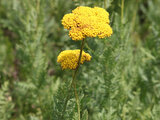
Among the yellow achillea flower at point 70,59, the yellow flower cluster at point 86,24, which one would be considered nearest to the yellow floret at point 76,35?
the yellow flower cluster at point 86,24

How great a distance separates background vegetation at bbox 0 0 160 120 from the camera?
2.34 metres

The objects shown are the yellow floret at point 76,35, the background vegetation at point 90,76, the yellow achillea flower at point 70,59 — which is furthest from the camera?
the background vegetation at point 90,76

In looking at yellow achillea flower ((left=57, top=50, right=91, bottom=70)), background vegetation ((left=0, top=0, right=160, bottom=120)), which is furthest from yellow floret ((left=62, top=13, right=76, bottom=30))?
background vegetation ((left=0, top=0, right=160, bottom=120))

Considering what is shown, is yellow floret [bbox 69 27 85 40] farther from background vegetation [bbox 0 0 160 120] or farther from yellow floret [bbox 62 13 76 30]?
background vegetation [bbox 0 0 160 120]

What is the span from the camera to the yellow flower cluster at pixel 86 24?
4.93ft

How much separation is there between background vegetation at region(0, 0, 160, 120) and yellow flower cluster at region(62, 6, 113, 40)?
1.64 feet

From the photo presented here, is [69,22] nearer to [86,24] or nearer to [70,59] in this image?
[86,24]

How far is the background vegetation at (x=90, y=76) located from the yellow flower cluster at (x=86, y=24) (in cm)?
50

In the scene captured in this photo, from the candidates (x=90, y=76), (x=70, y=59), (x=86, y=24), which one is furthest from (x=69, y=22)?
(x=90, y=76)

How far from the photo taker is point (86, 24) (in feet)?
5.01

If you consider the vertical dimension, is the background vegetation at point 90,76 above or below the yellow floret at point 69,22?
below

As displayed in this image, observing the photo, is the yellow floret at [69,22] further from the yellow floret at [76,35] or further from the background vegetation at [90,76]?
the background vegetation at [90,76]

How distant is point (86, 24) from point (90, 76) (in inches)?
57.3

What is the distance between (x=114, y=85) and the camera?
2461 millimetres
